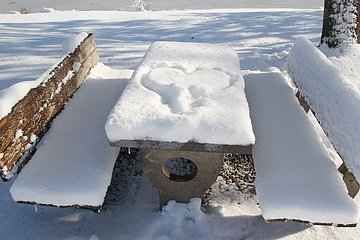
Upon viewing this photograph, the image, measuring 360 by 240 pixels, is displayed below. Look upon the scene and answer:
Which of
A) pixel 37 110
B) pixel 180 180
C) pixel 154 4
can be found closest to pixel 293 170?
pixel 180 180

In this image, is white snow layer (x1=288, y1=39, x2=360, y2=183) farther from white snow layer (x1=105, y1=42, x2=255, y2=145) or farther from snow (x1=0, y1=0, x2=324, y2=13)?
snow (x1=0, y1=0, x2=324, y2=13)

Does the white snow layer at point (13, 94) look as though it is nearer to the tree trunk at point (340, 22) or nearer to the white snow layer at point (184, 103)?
the white snow layer at point (184, 103)

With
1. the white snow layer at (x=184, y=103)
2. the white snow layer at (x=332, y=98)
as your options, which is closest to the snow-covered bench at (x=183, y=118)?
the white snow layer at (x=184, y=103)

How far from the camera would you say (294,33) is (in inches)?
271

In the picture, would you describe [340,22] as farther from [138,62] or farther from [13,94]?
[13,94]

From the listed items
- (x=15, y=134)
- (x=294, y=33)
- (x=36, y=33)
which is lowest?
(x=294, y=33)

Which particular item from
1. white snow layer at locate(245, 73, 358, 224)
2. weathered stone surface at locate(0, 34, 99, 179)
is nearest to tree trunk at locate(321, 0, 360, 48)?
white snow layer at locate(245, 73, 358, 224)

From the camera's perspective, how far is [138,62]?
539cm

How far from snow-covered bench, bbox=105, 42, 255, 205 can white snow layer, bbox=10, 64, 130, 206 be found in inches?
12.9

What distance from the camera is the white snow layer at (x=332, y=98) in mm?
2385

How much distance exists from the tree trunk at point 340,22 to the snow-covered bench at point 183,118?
7.71 feet

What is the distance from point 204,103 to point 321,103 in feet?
3.21

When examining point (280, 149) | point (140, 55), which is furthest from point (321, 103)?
point (140, 55)

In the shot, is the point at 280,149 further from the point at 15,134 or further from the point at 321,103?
the point at 15,134
